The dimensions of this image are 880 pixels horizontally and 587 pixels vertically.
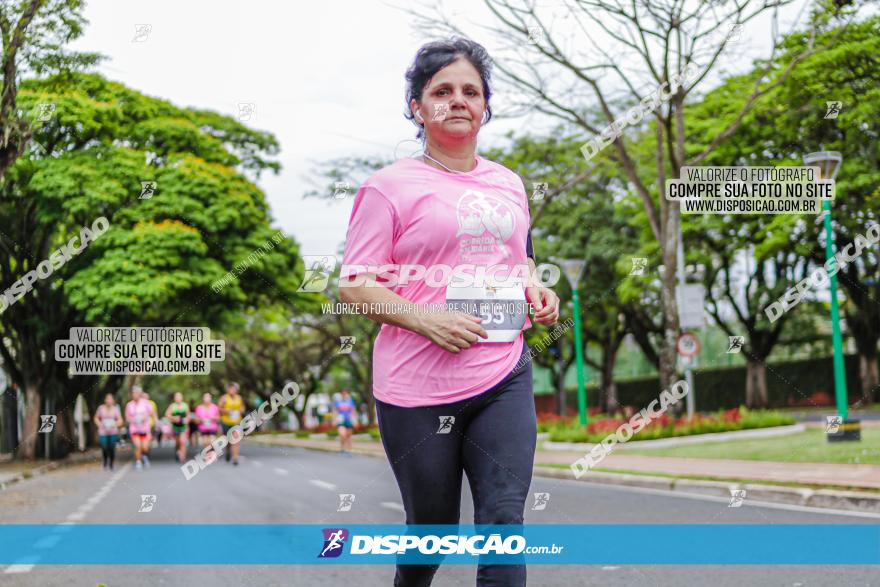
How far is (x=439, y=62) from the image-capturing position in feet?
9.93

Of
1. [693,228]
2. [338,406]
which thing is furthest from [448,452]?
[693,228]

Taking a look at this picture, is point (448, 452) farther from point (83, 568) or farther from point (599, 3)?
point (599, 3)

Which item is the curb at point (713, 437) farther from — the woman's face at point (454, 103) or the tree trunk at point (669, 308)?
the woman's face at point (454, 103)

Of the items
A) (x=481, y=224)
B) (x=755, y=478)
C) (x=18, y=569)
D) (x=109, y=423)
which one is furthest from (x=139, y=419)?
(x=481, y=224)

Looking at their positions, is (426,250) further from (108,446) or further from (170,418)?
(108,446)

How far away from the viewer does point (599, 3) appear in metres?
17.8

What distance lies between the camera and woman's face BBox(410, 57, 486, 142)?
9.79 ft

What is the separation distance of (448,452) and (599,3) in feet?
53.0

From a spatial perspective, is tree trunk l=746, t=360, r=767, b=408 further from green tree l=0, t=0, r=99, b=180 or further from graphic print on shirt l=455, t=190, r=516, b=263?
graphic print on shirt l=455, t=190, r=516, b=263

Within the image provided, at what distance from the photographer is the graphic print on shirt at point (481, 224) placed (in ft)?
9.48

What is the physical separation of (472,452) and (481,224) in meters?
0.64

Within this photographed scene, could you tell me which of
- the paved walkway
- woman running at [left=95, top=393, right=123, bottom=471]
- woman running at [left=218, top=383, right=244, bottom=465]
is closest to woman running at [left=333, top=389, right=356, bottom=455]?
woman running at [left=218, top=383, right=244, bottom=465]

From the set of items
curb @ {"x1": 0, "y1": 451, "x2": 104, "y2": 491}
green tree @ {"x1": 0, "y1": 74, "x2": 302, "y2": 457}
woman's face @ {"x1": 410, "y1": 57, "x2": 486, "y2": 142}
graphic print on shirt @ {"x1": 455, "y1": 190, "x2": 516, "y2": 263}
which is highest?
green tree @ {"x1": 0, "y1": 74, "x2": 302, "y2": 457}

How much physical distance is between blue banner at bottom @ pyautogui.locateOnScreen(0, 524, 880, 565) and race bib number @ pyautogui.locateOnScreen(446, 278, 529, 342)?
174 centimetres
